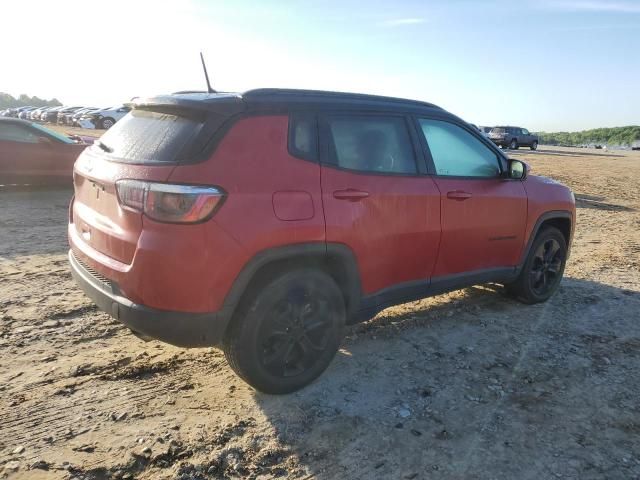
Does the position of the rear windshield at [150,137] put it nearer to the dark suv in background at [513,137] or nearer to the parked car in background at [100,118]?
the parked car in background at [100,118]

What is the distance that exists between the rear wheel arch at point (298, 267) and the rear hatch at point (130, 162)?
2.00ft

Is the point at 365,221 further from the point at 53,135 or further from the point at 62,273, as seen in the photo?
the point at 53,135

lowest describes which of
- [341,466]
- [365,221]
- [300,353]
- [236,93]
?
[341,466]

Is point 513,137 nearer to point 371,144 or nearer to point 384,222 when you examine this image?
point 371,144

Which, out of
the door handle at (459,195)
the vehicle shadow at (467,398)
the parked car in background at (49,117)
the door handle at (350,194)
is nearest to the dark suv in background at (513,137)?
the parked car in background at (49,117)

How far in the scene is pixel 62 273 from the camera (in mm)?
5277

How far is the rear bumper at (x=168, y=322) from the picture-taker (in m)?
2.79

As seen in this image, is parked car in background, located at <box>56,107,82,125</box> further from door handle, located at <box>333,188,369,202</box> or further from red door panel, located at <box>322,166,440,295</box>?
door handle, located at <box>333,188,369,202</box>

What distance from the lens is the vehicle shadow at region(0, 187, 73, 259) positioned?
6191mm

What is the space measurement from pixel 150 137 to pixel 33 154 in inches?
300

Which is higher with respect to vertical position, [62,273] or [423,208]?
[423,208]

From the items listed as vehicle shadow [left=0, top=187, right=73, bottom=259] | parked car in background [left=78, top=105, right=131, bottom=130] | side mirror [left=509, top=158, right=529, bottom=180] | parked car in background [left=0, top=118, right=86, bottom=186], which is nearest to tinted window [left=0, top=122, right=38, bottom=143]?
parked car in background [left=0, top=118, right=86, bottom=186]

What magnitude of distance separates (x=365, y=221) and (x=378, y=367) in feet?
3.55

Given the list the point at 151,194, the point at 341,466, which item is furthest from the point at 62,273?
the point at 341,466
